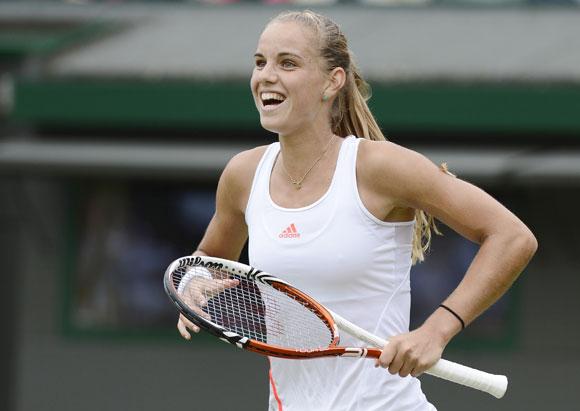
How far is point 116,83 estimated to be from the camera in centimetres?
920

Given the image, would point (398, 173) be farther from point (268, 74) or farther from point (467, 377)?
point (467, 377)

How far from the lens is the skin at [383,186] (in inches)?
139

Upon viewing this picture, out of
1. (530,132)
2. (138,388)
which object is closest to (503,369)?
(530,132)

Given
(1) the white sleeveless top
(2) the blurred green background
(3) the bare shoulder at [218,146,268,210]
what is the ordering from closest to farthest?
(1) the white sleeveless top
(3) the bare shoulder at [218,146,268,210]
(2) the blurred green background

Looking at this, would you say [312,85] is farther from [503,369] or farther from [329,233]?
[503,369]

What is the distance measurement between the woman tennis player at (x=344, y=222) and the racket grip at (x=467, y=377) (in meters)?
0.07

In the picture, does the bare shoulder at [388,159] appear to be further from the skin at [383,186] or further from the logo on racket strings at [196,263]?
the logo on racket strings at [196,263]

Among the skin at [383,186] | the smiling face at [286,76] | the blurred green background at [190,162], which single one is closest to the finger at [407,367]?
the skin at [383,186]

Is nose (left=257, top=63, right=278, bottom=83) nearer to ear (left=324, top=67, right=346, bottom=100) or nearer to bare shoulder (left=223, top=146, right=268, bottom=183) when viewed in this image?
ear (left=324, top=67, right=346, bottom=100)

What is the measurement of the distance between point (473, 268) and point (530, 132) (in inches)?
222

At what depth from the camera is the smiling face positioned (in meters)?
3.72

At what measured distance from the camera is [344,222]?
366cm

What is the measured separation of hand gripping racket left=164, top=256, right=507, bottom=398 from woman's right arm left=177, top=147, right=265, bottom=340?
0.36 feet

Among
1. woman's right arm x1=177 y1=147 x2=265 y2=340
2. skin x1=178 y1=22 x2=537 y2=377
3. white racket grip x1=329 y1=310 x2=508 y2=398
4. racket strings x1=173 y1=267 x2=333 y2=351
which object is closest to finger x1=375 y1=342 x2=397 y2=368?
skin x1=178 y1=22 x2=537 y2=377
